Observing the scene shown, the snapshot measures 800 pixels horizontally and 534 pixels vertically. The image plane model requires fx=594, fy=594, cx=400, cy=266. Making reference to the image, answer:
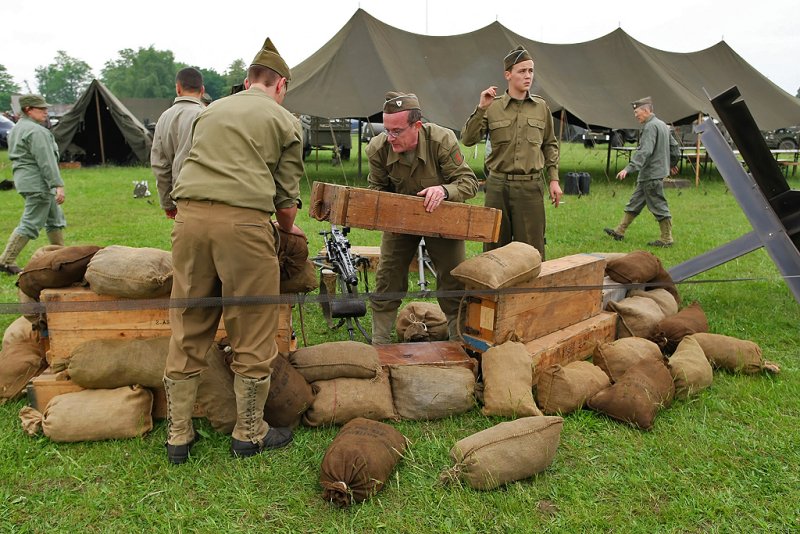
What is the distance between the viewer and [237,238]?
9.62ft

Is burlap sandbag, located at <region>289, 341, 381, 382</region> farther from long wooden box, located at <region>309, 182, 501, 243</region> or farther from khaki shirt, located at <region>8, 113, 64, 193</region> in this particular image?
khaki shirt, located at <region>8, 113, 64, 193</region>

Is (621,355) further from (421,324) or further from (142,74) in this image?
(142,74)

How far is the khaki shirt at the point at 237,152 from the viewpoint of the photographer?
2926 mm

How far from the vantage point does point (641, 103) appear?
30.3ft

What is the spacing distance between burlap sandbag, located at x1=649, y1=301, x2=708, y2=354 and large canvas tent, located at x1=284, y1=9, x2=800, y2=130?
1004cm


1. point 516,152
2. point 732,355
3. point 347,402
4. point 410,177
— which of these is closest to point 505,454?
point 347,402

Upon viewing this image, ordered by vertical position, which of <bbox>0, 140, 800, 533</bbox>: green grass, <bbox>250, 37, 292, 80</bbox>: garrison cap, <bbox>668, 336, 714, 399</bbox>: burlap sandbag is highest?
<bbox>250, 37, 292, 80</bbox>: garrison cap

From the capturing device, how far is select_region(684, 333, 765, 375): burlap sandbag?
425 cm

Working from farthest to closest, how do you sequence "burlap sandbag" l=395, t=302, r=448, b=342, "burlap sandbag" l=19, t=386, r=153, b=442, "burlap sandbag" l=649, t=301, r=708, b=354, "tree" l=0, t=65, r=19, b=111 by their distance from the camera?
"tree" l=0, t=65, r=19, b=111 → "burlap sandbag" l=395, t=302, r=448, b=342 → "burlap sandbag" l=649, t=301, r=708, b=354 → "burlap sandbag" l=19, t=386, r=153, b=442

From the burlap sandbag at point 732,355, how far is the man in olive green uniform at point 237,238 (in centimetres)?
316

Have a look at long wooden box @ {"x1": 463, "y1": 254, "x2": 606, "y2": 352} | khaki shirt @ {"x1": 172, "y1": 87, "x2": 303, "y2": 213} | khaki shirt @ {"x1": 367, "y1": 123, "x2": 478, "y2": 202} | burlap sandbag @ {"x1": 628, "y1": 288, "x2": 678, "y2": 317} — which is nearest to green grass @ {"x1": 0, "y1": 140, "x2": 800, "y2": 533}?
long wooden box @ {"x1": 463, "y1": 254, "x2": 606, "y2": 352}

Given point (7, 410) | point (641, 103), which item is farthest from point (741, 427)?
point (641, 103)

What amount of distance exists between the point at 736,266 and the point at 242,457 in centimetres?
663

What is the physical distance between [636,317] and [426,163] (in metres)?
2.13
